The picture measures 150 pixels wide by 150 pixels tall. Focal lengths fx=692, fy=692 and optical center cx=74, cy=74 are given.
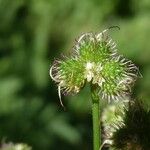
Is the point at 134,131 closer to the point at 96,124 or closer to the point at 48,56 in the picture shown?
the point at 96,124

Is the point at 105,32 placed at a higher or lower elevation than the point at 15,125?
higher

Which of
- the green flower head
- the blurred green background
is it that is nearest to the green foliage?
the green flower head

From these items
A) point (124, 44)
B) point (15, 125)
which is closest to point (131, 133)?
point (15, 125)

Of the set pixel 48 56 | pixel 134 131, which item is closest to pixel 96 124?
pixel 134 131

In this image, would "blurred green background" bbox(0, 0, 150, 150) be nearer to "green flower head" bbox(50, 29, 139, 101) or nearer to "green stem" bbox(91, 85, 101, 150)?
"green flower head" bbox(50, 29, 139, 101)

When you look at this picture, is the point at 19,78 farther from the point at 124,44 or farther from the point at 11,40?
the point at 124,44
